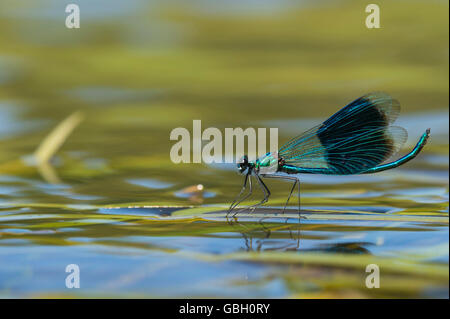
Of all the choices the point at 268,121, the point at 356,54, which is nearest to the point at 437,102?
the point at 356,54

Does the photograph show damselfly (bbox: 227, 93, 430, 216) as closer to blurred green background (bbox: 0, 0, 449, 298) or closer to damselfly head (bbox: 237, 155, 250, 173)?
damselfly head (bbox: 237, 155, 250, 173)

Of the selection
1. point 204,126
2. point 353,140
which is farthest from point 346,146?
point 204,126

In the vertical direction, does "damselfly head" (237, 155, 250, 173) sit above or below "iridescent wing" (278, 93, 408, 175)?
below

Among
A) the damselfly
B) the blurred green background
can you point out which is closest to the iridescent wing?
the damselfly

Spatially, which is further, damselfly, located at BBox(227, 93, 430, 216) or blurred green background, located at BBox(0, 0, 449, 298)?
damselfly, located at BBox(227, 93, 430, 216)
